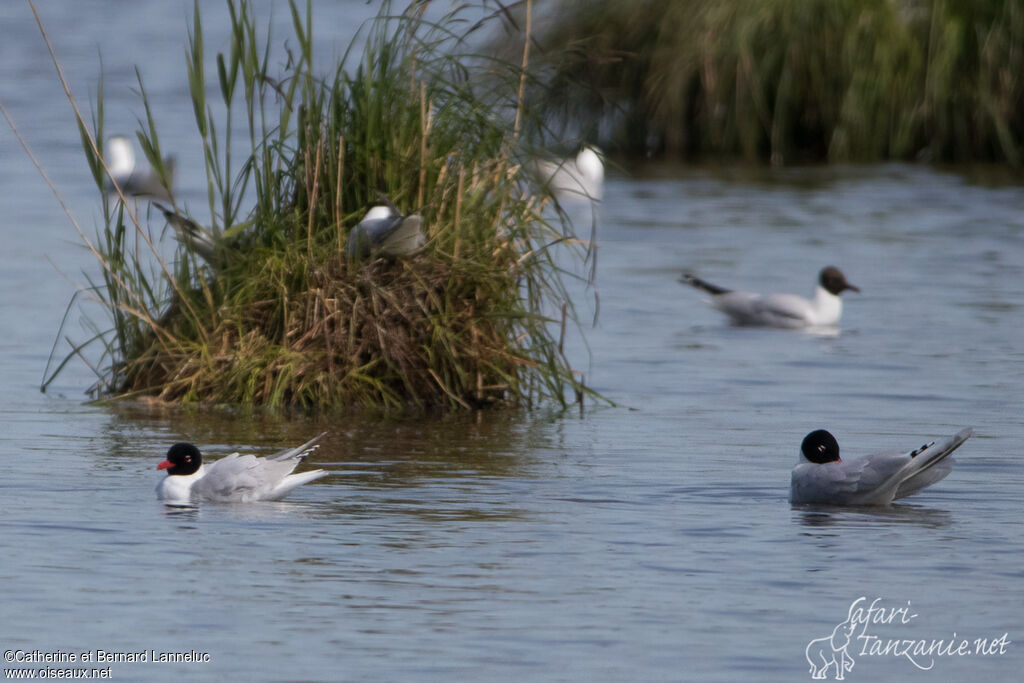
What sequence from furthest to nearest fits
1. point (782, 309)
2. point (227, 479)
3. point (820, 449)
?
point (782, 309)
point (820, 449)
point (227, 479)

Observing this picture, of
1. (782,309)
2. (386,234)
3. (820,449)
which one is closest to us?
(820,449)

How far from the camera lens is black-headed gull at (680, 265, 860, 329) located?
1538cm

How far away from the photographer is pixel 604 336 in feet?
45.8

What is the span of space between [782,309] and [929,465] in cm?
735

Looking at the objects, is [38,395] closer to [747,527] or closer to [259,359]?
[259,359]

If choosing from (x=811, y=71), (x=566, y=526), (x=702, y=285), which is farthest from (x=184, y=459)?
(x=811, y=71)

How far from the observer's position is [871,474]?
8.20m

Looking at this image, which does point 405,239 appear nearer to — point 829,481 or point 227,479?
point 227,479

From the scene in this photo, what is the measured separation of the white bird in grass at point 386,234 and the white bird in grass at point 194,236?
0.78 m

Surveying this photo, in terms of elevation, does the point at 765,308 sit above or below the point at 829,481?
below

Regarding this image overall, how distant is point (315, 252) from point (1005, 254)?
10.0 meters

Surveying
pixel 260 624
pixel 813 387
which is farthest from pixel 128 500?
pixel 813 387

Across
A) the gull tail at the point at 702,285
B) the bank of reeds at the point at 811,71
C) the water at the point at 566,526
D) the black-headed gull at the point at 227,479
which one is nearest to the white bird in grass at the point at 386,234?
the water at the point at 566,526

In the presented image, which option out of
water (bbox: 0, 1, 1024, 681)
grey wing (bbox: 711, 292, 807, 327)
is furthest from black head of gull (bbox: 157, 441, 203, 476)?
grey wing (bbox: 711, 292, 807, 327)
